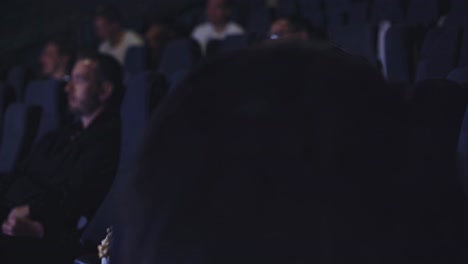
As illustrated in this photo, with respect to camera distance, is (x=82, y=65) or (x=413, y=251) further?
(x=82, y=65)

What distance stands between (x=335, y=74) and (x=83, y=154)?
1.34m

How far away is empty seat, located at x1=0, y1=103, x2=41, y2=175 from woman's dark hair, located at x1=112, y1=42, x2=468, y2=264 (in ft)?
5.25

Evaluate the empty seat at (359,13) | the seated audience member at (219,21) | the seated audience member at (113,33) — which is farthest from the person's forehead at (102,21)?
the empty seat at (359,13)

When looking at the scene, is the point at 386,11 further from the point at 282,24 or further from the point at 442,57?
the point at 442,57

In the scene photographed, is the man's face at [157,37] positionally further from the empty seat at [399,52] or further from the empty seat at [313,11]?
the empty seat at [399,52]

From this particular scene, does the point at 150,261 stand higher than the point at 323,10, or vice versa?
the point at 150,261

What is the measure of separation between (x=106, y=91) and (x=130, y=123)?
0.91ft

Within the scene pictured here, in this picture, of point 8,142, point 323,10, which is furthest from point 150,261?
point 323,10

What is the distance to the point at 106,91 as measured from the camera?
1732 mm

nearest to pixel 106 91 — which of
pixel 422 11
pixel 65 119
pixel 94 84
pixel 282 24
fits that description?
pixel 94 84

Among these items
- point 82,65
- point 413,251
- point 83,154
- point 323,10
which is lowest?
point 323,10

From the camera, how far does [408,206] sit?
336 mm

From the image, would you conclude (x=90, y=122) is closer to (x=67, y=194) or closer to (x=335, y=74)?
(x=67, y=194)

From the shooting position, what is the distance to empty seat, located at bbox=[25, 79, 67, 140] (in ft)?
6.82
